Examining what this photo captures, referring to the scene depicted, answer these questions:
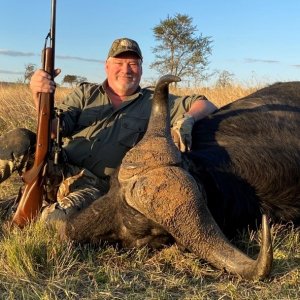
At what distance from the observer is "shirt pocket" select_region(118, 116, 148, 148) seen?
16.7ft

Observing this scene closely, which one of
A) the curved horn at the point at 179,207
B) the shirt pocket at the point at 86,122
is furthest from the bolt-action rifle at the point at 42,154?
the curved horn at the point at 179,207

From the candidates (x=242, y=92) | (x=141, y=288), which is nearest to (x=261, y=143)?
(x=141, y=288)

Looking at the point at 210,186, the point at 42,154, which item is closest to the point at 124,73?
the point at 42,154

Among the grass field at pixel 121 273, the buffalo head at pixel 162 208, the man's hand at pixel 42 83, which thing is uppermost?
the man's hand at pixel 42 83

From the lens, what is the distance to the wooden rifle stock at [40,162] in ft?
13.9

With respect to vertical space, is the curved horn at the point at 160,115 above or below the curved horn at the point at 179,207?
above

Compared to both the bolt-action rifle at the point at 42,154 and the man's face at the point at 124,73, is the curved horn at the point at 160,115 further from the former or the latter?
the man's face at the point at 124,73

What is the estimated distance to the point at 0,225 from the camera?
4461mm

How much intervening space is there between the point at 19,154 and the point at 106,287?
1.92 metres

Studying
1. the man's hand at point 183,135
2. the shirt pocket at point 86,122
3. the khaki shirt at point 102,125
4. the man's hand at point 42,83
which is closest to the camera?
the man's hand at point 183,135

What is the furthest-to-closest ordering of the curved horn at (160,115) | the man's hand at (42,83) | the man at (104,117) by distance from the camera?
1. the man at (104,117)
2. the man's hand at (42,83)
3. the curved horn at (160,115)

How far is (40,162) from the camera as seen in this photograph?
4.47 meters

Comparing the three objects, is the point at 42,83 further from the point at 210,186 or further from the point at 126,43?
the point at 210,186

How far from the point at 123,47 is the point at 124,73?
0.84ft
